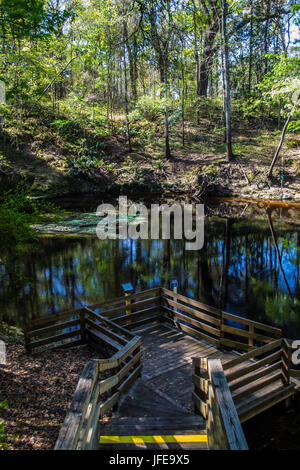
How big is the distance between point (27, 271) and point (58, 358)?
773 centimetres

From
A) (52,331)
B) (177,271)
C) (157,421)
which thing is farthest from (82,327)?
(177,271)

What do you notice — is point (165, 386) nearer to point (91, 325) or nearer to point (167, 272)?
point (91, 325)

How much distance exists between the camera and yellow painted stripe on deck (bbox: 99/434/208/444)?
4336 millimetres

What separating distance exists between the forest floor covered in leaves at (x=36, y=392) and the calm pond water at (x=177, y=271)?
2418mm

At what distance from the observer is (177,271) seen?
1466 centimetres

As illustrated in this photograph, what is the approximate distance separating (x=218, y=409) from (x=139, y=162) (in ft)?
92.1

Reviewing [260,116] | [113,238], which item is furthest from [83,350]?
[260,116]

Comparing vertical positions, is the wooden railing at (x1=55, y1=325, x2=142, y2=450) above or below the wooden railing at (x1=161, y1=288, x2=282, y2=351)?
above

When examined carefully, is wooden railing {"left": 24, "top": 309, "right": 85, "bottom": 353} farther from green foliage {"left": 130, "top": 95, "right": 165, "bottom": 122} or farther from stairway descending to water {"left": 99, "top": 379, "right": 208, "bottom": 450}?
green foliage {"left": 130, "top": 95, "right": 165, "bottom": 122}

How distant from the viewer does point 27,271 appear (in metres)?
14.6

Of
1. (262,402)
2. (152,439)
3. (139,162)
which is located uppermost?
(139,162)

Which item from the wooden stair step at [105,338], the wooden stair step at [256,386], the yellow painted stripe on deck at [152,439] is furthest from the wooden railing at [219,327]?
the yellow painted stripe on deck at [152,439]

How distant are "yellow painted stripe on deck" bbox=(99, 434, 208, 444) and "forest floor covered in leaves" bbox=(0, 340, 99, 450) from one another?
960mm

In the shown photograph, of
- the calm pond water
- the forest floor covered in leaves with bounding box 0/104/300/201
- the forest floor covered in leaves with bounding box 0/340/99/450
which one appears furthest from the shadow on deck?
the forest floor covered in leaves with bounding box 0/104/300/201
